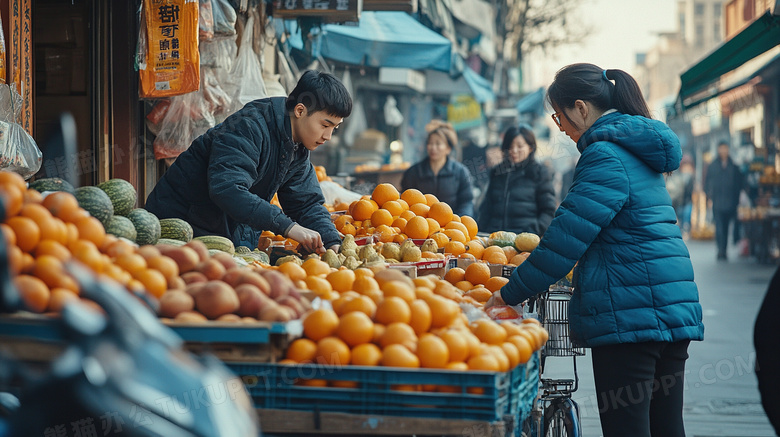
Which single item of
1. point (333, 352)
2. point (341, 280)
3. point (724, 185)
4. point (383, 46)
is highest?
point (383, 46)

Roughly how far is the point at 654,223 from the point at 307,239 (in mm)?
1771

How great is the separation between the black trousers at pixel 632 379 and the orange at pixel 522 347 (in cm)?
83

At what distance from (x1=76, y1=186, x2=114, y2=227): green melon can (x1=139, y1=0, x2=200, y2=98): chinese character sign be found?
266cm

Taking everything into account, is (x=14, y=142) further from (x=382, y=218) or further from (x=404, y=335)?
(x=404, y=335)

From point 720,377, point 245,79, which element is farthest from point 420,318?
point 720,377

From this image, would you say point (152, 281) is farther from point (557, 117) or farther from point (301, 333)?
point (557, 117)

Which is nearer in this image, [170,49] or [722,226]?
[170,49]

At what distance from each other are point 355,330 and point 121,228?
1.42m

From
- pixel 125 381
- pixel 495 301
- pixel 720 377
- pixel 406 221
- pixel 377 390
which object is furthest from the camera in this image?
pixel 720 377

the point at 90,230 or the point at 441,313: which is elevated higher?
the point at 90,230

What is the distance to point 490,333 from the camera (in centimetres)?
276

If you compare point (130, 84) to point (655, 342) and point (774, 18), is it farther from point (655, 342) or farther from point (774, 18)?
point (774, 18)

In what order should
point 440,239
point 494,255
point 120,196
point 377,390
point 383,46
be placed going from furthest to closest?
1. point 383,46
2. point 440,239
3. point 494,255
4. point 120,196
5. point 377,390

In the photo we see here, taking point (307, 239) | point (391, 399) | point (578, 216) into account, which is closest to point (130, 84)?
point (307, 239)
